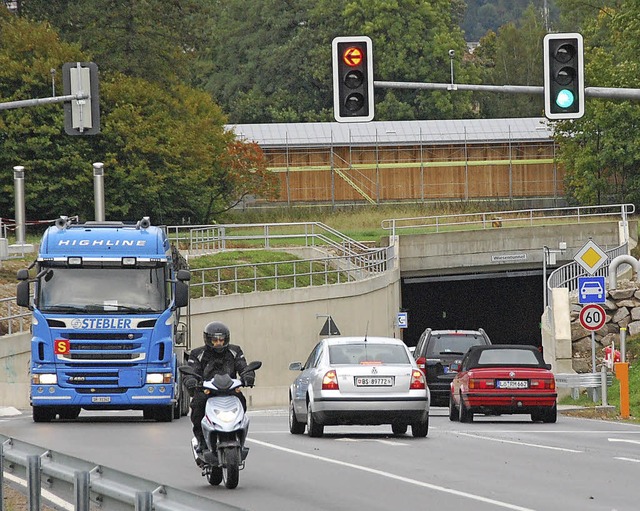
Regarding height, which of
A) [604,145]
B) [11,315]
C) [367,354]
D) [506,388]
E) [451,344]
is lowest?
[506,388]

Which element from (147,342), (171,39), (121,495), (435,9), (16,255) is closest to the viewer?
(121,495)

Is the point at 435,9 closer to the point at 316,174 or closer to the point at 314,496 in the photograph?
the point at 316,174

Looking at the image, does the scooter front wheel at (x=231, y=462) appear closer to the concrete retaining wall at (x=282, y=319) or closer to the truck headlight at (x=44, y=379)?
the truck headlight at (x=44, y=379)

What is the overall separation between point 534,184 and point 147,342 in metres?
62.9

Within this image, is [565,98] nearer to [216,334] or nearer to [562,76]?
[562,76]

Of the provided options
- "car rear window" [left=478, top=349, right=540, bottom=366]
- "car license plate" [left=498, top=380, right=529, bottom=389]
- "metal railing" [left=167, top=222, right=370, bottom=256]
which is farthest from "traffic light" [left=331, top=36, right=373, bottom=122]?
"metal railing" [left=167, top=222, right=370, bottom=256]

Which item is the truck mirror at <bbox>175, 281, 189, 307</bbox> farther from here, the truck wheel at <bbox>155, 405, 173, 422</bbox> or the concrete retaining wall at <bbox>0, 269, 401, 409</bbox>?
the concrete retaining wall at <bbox>0, 269, 401, 409</bbox>

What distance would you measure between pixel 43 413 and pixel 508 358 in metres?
7.88

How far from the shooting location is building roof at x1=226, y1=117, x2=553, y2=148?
88.7 metres

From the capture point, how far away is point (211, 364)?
16.0 metres

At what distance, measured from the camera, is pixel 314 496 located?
A: 15.2 metres

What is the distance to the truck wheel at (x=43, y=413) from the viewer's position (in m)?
27.1

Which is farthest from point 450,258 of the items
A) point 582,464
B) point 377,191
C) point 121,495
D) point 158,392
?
point 121,495

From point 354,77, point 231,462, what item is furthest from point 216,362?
point 354,77
